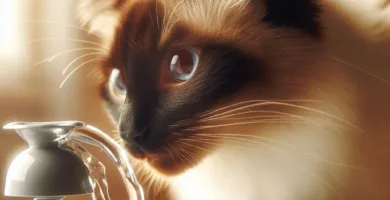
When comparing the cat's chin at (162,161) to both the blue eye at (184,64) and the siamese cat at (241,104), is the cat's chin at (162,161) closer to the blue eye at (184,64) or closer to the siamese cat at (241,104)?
the siamese cat at (241,104)

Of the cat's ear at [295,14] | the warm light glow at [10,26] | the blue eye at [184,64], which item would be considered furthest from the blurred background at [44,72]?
the cat's ear at [295,14]

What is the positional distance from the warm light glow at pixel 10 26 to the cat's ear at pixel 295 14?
549mm

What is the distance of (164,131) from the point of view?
0.94 m

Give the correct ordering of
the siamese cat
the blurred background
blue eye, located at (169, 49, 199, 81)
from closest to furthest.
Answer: the siamese cat < blue eye, located at (169, 49, 199, 81) < the blurred background

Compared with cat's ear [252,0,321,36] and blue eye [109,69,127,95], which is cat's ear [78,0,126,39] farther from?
cat's ear [252,0,321,36]

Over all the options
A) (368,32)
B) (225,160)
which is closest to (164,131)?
(225,160)

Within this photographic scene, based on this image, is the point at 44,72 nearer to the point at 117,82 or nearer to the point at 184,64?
the point at 117,82

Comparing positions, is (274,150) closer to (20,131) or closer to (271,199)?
(271,199)

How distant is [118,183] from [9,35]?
0.38 meters

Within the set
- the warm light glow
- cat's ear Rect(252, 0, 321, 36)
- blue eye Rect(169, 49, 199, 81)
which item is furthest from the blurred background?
cat's ear Rect(252, 0, 321, 36)

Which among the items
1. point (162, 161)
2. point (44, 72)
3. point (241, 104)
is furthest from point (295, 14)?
point (44, 72)

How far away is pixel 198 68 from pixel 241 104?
0.10m

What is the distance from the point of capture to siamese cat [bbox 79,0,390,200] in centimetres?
80

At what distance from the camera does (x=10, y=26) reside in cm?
113
